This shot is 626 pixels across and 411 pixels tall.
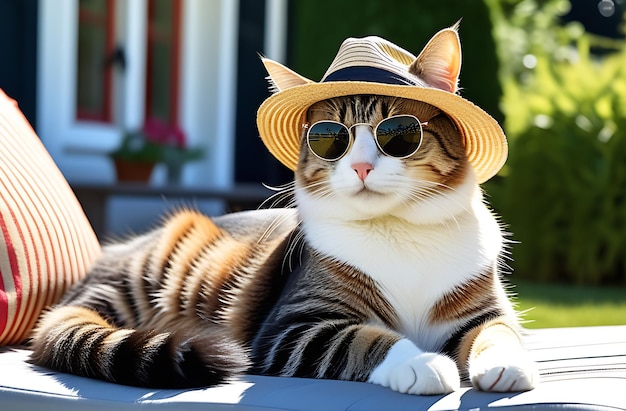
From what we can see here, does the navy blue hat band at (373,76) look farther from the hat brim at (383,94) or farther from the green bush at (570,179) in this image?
the green bush at (570,179)

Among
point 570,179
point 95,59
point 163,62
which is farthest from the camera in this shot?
point 163,62

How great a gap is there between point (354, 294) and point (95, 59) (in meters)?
5.25

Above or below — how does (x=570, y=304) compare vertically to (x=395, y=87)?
below

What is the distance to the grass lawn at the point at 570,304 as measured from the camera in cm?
431

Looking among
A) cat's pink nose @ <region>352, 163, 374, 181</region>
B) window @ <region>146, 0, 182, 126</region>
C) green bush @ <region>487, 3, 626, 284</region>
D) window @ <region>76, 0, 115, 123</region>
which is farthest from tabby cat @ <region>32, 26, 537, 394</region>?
window @ <region>146, 0, 182, 126</region>

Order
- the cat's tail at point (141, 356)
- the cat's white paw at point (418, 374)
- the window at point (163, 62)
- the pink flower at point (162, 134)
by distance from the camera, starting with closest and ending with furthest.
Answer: the cat's white paw at point (418, 374)
the cat's tail at point (141, 356)
the pink flower at point (162, 134)
the window at point (163, 62)

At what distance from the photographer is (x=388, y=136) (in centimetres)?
179

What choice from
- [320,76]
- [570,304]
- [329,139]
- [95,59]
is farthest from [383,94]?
[95,59]

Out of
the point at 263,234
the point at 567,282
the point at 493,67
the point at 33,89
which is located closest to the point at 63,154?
the point at 33,89

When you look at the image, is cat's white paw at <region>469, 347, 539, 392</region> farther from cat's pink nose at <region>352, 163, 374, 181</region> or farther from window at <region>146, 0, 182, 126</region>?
window at <region>146, 0, 182, 126</region>

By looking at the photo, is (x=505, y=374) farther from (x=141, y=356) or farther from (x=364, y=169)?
(x=141, y=356)

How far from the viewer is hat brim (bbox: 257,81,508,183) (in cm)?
175

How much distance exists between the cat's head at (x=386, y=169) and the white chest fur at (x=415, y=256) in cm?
3

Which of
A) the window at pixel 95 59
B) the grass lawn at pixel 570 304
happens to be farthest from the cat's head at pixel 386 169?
the window at pixel 95 59
